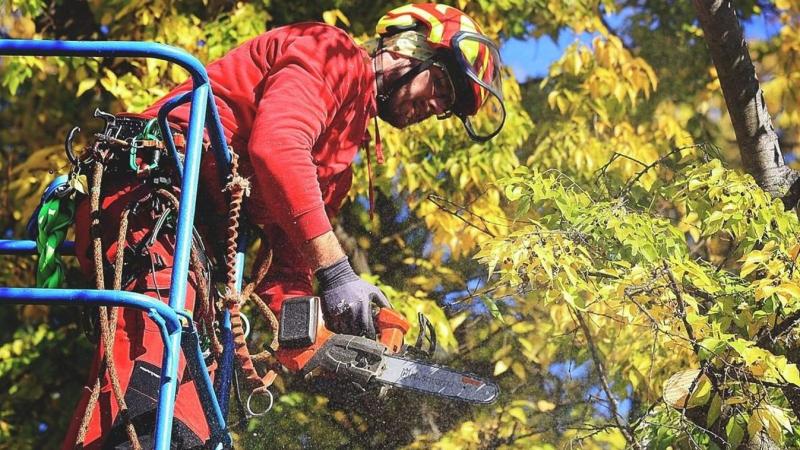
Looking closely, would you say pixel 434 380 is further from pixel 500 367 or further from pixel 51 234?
pixel 500 367

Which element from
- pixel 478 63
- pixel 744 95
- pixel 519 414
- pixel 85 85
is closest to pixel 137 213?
pixel 478 63

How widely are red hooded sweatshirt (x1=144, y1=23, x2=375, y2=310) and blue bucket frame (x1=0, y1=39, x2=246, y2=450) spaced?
0.15 metres

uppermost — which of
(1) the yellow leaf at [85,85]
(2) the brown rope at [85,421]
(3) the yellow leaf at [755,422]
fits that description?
(1) the yellow leaf at [85,85]

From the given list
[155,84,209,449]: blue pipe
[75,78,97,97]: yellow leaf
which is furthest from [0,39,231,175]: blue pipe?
[75,78,97,97]: yellow leaf

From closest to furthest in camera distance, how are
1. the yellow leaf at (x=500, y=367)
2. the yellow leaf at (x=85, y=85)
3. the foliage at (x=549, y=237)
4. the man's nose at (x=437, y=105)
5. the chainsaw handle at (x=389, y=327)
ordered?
1. the foliage at (x=549, y=237)
2. the chainsaw handle at (x=389, y=327)
3. the man's nose at (x=437, y=105)
4. the yellow leaf at (x=500, y=367)
5. the yellow leaf at (x=85, y=85)

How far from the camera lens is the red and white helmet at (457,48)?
3264 millimetres

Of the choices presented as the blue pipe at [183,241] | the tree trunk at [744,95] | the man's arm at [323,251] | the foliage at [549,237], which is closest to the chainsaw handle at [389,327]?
the foliage at [549,237]

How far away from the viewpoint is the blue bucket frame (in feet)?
6.99

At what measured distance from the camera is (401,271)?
552 centimetres

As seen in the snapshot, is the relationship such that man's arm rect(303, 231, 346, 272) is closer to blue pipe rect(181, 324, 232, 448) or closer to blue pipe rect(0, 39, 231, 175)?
blue pipe rect(181, 324, 232, 448)

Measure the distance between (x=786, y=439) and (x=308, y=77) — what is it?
63.1 inches

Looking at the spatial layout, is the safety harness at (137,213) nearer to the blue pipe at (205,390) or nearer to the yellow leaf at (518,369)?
the blue pipe at (205,390)

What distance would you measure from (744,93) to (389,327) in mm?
1272

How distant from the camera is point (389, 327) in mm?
3045
